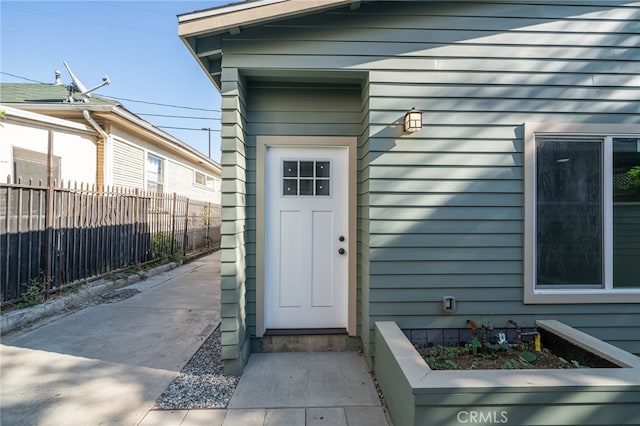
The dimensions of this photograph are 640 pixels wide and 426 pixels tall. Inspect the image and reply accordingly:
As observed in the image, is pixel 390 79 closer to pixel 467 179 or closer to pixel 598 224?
pixel 467 179

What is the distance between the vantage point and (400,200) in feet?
9.23

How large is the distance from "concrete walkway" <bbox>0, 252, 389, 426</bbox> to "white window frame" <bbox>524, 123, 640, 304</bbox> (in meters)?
1.74

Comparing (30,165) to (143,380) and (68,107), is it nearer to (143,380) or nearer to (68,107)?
(68,107)

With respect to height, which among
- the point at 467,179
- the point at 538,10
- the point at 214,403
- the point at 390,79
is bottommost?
the point at 214,403

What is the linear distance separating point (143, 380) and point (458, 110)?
355 centimetres

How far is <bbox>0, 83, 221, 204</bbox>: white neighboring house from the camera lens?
5.62 m

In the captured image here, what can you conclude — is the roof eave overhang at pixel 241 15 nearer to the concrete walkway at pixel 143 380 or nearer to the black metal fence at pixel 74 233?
the concrete walkway at pixel 143 380

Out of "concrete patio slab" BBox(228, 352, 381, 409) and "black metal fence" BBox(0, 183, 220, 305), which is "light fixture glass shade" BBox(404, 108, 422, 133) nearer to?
"concrete patio slab" BBox(228, 352, 381, 409)

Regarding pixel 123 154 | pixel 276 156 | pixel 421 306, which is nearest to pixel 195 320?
pixel 276 156

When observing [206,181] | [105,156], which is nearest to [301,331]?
[105,156]

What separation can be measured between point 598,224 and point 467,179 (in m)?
1.31

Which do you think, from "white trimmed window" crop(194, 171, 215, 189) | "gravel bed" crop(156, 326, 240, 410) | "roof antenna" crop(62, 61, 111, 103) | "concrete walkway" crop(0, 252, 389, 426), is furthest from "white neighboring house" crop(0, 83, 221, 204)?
"gravel bed" crop(156, 326, 240, 410)

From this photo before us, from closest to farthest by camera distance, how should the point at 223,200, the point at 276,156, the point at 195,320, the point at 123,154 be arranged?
the point at 223,200
the point at 276,156
the point at 195,320
the point at 123,154

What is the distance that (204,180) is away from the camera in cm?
1380
